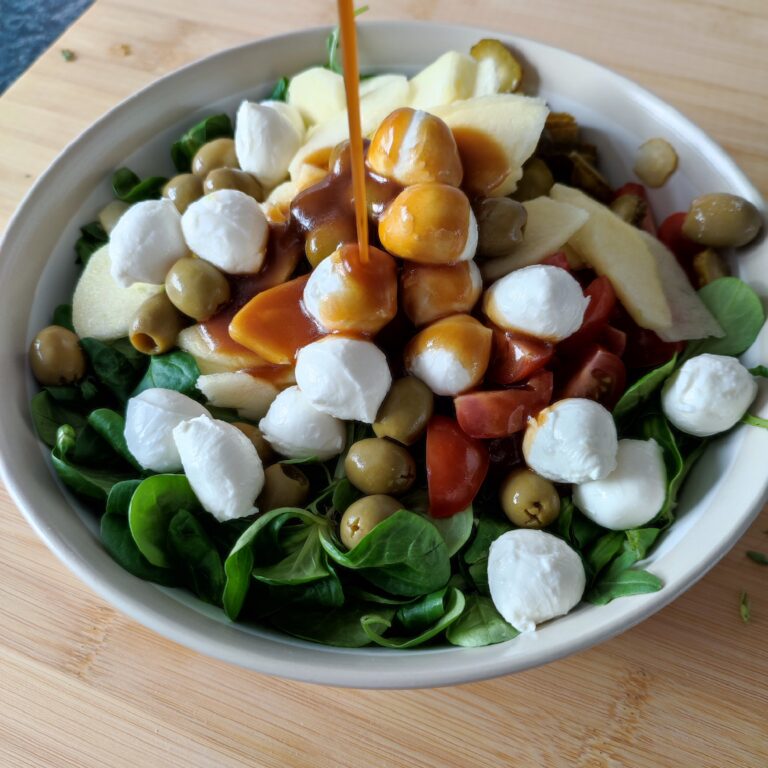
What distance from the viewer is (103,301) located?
134cm

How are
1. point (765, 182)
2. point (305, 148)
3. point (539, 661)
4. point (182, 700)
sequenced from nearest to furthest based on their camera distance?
point (539, 661) < point (182, 700) < point (305, 148) < point (765, 182)

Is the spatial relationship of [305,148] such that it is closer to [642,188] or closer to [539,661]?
[642,188]

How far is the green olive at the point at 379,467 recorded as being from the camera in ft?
3.63

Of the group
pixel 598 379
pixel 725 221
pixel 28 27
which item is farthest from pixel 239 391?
pixel 28 27

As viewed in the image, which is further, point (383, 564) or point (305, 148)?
point (305, 148)

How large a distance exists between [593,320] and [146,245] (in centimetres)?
69

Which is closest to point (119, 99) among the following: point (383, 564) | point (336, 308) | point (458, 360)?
point (336, 308)

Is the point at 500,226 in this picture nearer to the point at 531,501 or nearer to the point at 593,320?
the point at 593,320

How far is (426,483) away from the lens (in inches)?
46.3

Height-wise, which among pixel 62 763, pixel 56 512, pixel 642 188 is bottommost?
pixel 62 763

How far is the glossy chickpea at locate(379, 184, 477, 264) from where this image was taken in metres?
1.10

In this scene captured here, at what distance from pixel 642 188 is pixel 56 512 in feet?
3.72

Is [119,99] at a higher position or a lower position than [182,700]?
higher

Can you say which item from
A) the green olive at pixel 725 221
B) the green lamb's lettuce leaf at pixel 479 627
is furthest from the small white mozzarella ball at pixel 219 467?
the green olive at pixel 725 221
